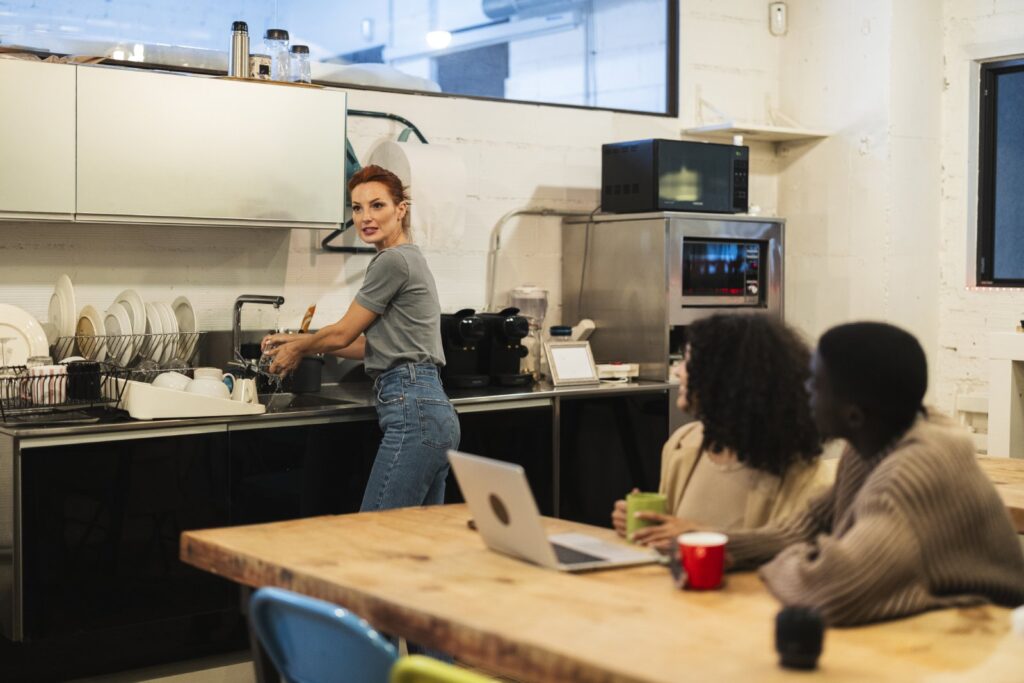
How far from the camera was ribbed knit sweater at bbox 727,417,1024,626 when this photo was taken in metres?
1.76

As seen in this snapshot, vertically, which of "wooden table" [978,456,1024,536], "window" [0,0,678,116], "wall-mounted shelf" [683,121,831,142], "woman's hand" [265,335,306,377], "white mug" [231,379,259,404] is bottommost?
"wooden table" [978,456,1024,536]

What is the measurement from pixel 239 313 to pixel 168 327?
31 cm

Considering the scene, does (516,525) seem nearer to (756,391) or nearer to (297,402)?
(756,391)

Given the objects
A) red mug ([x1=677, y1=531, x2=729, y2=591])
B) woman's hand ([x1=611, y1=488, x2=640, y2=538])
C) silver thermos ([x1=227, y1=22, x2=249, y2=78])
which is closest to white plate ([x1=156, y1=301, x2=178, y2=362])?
silver thermos ([x1=227, y1=22, x2=249, y2=78])

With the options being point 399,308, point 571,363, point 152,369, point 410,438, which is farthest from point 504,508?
point 571,363

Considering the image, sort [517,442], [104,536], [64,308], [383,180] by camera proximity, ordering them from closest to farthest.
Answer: [104,536] < [383,180] < [64,308] < [517,442]

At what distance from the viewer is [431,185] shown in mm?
4414

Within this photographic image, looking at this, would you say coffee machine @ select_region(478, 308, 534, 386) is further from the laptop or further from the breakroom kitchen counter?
the laptop

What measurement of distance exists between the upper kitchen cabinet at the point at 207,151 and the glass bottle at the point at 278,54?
144 mm

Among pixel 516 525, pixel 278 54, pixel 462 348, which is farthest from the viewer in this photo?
pixel 462 348

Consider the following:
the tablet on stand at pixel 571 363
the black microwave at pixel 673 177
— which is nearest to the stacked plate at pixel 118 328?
the tablet on stand at pixel 571 363

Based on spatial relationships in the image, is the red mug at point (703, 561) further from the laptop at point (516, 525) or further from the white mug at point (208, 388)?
the white mug at point (208, 388)

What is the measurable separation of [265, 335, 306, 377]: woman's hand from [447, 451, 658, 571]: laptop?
5.21ft

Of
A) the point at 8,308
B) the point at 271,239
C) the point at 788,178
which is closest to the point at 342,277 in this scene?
the point at 271,239
